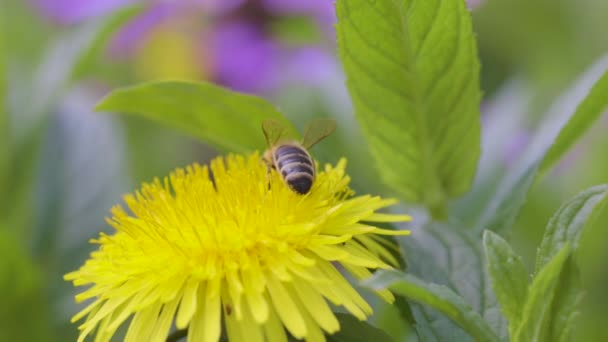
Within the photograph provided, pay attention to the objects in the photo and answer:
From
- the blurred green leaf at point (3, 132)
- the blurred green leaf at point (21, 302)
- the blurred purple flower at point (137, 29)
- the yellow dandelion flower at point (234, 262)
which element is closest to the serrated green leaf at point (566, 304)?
the yellow dandelion flower at point (234, 262)

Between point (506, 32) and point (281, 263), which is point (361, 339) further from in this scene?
point (506, 32)

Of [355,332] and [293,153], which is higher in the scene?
[293,153]

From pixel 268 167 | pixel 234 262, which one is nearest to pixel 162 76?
pixel 268 167

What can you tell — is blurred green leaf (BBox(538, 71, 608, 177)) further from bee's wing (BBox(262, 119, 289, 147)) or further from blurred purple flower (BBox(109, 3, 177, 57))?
blurred purple flower (BBox(109, 3, 177, 57))

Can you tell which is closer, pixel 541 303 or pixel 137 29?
pixel 541 303

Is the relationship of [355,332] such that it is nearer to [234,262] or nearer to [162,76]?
[234,262]
